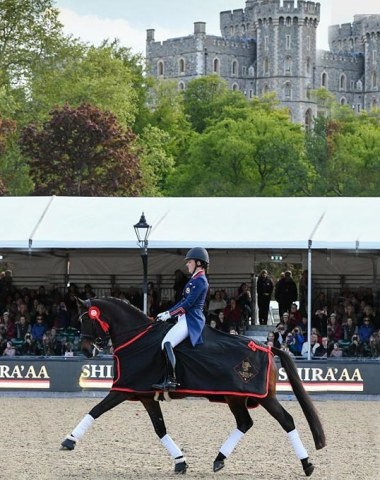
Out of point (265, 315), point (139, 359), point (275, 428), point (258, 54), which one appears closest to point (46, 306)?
point (265, 315)

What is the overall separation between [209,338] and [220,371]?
0.38 metres

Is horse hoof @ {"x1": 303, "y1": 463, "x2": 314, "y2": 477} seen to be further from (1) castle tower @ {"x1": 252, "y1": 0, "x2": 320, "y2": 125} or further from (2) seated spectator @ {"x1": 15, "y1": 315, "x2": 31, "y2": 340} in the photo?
(1) castle tower @ {"x1": 252, "y1": 0, "x2": 320, "y2": 125}

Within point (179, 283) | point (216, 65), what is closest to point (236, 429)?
point (179, 283)

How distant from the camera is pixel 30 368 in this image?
22.6 metres

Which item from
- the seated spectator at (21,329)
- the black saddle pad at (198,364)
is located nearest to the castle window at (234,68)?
the seated spectator at (21,329)

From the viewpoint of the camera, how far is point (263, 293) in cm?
2839

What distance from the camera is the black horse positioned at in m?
12.9

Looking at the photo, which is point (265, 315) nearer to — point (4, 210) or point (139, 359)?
point (4, 210)

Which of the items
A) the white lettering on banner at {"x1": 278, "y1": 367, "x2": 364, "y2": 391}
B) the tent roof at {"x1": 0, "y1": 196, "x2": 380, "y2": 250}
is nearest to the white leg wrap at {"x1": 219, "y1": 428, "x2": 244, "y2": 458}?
the white lettering on banner at {"x1": 278, "y1": 367, "x2": 364, "y2": 391}

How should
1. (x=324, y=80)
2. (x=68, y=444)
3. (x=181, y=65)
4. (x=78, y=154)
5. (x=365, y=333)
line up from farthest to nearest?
(x=324, y=80) → (x=181, y=65) → (x=78, y=154) → (x=365, y=333) → (x=68, y=444)

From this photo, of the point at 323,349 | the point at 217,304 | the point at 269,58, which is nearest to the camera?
the point at 323,349

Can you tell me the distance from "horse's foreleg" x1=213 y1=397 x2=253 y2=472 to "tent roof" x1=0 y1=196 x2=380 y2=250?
1156cm

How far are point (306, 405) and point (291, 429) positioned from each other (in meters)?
0.37

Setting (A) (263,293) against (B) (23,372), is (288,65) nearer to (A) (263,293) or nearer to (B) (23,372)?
(A) (263,293)
